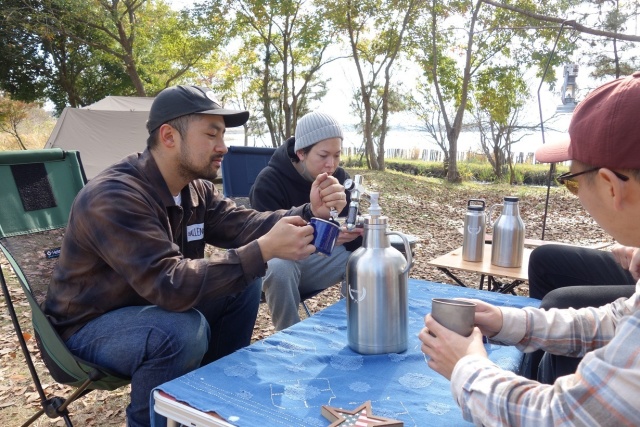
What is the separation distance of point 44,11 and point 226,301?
13.2 metres

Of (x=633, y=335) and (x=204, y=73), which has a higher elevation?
(x=204, y=73)

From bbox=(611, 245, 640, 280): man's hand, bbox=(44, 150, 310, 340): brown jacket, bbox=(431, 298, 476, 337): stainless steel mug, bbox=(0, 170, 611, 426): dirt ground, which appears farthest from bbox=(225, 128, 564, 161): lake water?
bbox=(431, 298, 476, 337): stainless steel mug

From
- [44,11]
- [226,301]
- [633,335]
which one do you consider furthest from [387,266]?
[44,11]

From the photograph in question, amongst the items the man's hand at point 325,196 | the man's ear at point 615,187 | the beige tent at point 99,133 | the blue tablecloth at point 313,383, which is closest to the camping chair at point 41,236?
the blue tablecloth at point 313,383

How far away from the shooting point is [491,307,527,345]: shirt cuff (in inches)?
51.6

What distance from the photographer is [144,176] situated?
1.78m

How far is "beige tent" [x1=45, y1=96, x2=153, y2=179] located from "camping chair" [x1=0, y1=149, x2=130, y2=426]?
1002cm

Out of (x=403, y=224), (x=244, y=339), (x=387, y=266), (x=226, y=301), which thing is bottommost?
(x=403, y=224)

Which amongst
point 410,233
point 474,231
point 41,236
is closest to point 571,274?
point 474,231

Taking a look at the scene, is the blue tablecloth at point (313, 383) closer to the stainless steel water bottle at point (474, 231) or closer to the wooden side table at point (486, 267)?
the wooden side table at point (486, 267)

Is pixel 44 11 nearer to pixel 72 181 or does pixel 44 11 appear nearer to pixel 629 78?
pixel 72 181

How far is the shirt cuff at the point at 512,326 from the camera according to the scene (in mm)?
1310

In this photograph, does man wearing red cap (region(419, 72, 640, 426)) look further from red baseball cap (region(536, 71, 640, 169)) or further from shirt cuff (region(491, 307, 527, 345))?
shirt cuff (region(491, 307, 527, 345))

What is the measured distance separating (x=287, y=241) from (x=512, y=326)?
70 cm
